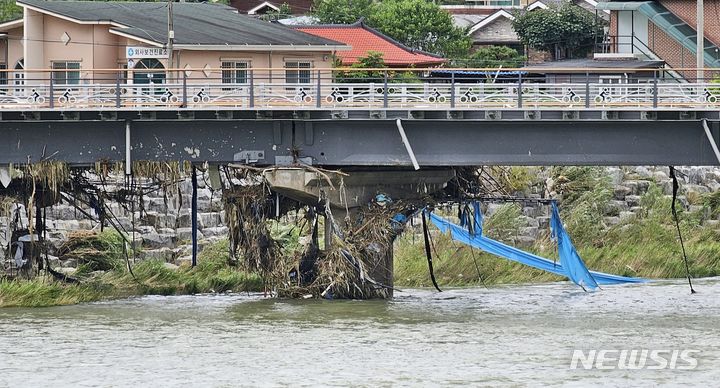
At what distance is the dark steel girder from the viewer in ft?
141

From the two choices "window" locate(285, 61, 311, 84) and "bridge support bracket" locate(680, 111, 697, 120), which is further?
"window" locate(285, 61, 311, 84)

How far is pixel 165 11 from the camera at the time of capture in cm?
5869

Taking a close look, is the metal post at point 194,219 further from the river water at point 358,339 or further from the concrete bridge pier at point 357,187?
the concrete bridge pier at point 357,187

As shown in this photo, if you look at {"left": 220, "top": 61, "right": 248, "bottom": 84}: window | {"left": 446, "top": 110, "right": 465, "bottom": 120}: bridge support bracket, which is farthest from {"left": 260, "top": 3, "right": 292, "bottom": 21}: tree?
{"left": 446, "top": 110, "right": 465, "bottom": 120}: bridge support bracket

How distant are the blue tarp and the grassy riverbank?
21.2ft

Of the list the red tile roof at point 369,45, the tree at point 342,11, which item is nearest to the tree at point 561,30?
the red tile roof at point 369,45

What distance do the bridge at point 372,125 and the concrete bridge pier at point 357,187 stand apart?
608mm

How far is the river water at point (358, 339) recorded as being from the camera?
33.3m

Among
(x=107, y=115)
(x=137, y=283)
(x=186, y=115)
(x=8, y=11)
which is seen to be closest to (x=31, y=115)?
(x=107, y=115)

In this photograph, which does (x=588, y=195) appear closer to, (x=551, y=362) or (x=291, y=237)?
(x=291, y=237)

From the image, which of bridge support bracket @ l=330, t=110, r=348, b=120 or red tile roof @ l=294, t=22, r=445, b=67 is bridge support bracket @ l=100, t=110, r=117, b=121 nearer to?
bridge support bracket @ l=330, t=110, r=348, b=120

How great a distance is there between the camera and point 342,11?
89.6m

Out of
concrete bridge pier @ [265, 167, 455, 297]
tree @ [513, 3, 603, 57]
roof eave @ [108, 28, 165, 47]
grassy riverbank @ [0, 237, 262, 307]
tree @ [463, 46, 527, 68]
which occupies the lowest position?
grassy riverbank @ [0, 237, 262, 307]

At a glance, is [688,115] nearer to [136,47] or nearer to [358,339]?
[358,339]
